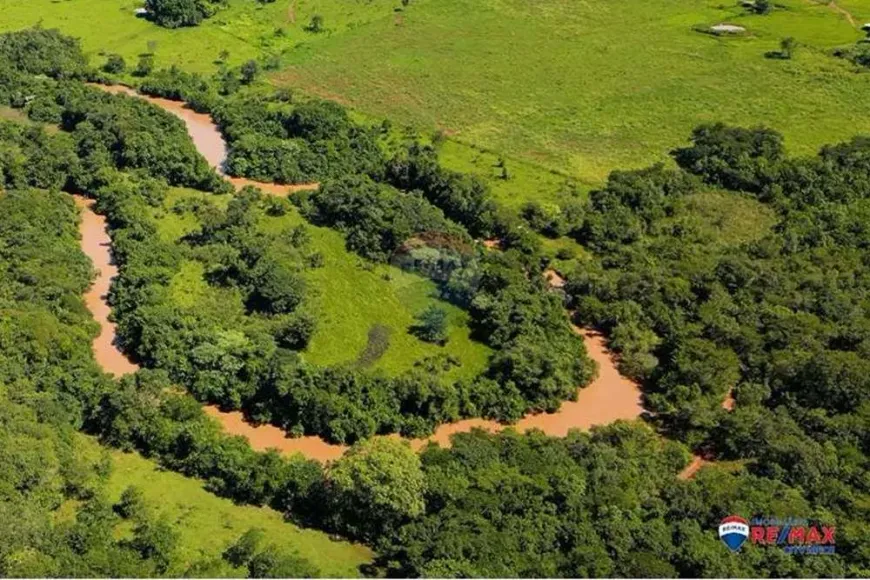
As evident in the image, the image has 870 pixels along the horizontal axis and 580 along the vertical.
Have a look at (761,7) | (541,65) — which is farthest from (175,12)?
(761,7)

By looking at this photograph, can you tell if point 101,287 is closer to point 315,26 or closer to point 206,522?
point 206,522

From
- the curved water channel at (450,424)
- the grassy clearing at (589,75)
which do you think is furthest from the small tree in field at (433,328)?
the grassy clearing at (589,75)

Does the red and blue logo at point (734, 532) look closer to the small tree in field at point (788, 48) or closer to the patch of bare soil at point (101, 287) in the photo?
the patch of bare soil at point (101, 287)

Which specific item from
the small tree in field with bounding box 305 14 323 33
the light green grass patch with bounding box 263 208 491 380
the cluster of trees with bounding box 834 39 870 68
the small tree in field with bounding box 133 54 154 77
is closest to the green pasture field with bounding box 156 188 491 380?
the light green grass patch with bounding box 263 208 491 380

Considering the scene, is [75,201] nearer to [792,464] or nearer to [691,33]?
[792,464]

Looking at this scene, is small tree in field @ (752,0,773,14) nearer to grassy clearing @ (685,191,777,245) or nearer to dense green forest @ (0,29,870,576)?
dense green forest @ (0,29,870,576)

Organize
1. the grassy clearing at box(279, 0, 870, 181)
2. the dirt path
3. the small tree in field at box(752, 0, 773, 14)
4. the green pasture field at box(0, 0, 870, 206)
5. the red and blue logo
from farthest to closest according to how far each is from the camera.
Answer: the small tree in field at box(752, 0, 773, 14)
the grassy clearing at box(279, 0, 870, 181)
the green pasture field at box(0, 0, 870, 206)
the dirt path
the red and blue logo
